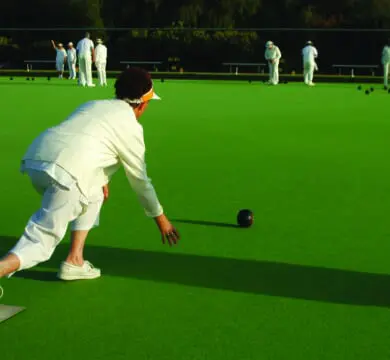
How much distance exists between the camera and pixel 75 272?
5250 millimetres

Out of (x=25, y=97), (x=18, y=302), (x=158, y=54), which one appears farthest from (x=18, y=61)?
(x=18, y=302)

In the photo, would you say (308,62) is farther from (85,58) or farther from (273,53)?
(85,58)

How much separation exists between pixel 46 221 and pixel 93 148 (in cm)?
49

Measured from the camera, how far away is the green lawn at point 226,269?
4258 millimetres

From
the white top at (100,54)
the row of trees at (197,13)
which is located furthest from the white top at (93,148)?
the row of trees at (197,13)

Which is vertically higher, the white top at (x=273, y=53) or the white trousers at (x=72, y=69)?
the white top at (x=273, y=53)

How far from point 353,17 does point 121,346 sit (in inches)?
2025

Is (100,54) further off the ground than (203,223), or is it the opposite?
(203,223)

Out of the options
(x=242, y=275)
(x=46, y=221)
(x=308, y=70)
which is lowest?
(x=308, y=70)

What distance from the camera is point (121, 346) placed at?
4172 millimetres

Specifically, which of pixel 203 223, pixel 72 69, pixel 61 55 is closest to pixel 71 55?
pixel 72 69

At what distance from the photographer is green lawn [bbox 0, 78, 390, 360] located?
4258 mm

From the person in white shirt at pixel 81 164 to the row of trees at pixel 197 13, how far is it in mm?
47484

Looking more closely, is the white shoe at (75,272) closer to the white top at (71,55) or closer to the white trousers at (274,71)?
the white trousers at (274,71)
